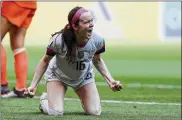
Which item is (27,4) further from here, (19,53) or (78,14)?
(78,14)

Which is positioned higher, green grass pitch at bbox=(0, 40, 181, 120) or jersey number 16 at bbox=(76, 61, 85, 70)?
jersey number 16 at bbox=(76, 61, 85, 70)

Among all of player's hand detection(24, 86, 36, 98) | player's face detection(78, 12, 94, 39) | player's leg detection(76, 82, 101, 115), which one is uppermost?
player's face detection(78, 12, 94, 39)

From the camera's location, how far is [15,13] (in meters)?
8.73

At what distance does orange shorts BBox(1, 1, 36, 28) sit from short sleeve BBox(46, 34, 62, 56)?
7.09 ft

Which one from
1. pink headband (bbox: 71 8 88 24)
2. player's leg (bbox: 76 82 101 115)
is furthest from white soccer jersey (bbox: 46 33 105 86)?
pink headband (bbox: 71 8 88 24)

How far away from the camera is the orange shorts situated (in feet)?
28.5

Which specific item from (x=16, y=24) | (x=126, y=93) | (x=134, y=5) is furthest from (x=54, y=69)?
(x=134, y=5)

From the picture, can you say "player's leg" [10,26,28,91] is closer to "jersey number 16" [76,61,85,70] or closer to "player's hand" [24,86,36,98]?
"jersey number 16" [76,61,85,70]

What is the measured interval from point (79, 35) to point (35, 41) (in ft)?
27.8

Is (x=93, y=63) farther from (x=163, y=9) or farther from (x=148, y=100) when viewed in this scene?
(x=163, y=9)

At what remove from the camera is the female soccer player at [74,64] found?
6.41 metres

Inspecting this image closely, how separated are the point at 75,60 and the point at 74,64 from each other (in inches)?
2.6

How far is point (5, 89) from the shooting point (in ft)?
28.9

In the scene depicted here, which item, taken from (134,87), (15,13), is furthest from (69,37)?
(134,87)
